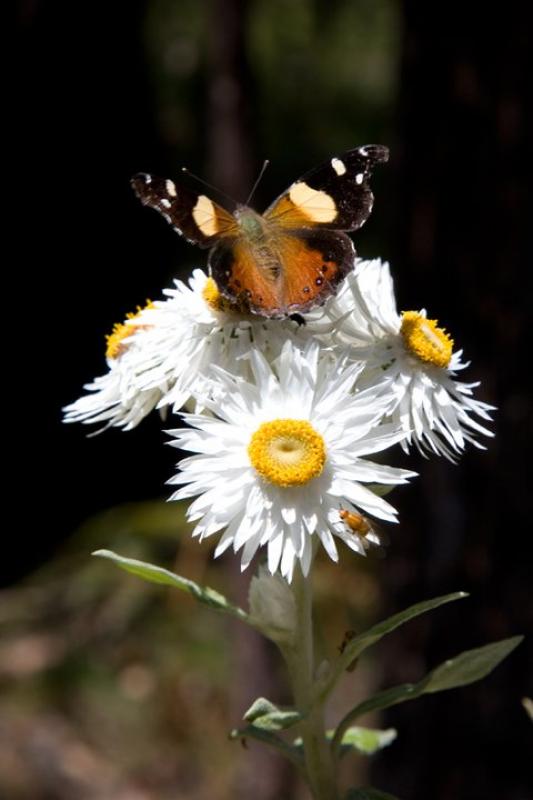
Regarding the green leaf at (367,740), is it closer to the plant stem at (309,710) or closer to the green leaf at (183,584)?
the plant stem at (309,710)

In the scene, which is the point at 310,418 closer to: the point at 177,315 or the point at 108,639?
the point at 177,315

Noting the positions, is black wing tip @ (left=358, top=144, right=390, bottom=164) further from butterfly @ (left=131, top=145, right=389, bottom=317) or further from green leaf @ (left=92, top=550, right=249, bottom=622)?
green leaf @ (left=92, top=550, right=249, bottom=622)

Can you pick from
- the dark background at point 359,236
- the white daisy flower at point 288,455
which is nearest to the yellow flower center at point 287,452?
the white daisy flower at point 288,455

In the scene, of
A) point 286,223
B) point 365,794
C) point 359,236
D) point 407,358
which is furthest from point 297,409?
point 359,236

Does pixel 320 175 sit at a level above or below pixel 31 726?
above

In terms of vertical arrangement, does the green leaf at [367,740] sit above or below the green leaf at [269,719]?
below

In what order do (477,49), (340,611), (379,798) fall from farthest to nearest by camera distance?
(340,611) → (477,49) → (379,798)

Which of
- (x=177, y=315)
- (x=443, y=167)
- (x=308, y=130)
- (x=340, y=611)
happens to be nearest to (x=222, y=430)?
(x=177, y=315)
